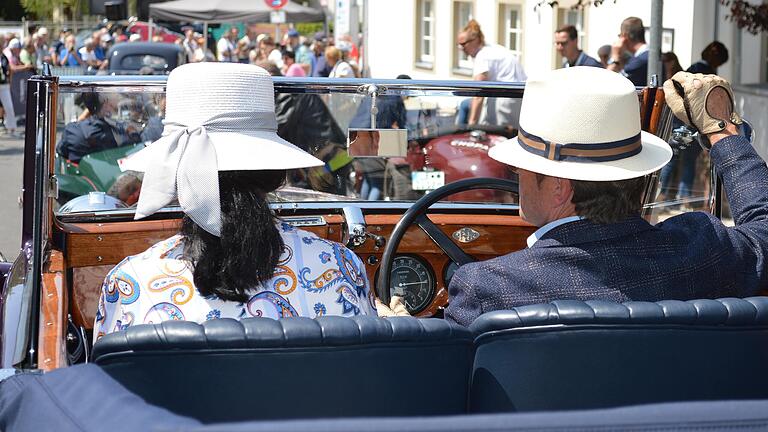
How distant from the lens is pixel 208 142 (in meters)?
2.35

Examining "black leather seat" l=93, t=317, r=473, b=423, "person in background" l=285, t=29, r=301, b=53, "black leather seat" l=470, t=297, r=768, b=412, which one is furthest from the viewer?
"person in background" l=285, t=29, r=301, b=53

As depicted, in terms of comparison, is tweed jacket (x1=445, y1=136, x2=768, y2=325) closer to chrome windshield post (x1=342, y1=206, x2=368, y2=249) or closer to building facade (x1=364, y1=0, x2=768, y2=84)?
chrome windshield post (x1=342, y1=206, x2=368, y2=249)

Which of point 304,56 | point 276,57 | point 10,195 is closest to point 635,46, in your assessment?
point 10,195

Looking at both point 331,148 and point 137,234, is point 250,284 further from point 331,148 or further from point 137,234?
point 331,148

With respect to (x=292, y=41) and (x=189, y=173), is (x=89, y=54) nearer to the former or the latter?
(x=292, y=41)

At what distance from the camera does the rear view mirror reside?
369 centimetres

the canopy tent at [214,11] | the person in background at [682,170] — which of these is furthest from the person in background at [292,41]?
the person in background at [682,170]

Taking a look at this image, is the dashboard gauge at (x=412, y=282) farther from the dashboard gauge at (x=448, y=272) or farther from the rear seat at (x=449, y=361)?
the rear seat at (x=449, y=361)

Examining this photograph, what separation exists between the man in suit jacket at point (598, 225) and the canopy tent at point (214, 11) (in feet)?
58.6

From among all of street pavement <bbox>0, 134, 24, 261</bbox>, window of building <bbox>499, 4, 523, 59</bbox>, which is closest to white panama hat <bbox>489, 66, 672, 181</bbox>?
street pavement <bbox>0, 134, 24, 261</bbox>

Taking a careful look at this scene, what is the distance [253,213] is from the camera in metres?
2.33

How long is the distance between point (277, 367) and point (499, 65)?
7460 mm

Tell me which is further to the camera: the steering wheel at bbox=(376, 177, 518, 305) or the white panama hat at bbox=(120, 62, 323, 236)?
the steering wheel at bbox=(376, 177, 518, 305)

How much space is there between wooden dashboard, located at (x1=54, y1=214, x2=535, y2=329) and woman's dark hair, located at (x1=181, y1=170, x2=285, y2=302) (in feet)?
3.71
